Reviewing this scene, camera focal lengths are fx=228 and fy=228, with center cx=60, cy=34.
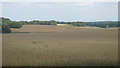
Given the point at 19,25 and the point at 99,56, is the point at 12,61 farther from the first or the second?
the point at 19,25

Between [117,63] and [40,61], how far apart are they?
3303 mm

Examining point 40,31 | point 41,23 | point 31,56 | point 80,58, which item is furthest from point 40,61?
point 40,31

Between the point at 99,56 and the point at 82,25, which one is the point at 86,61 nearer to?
the point at 99,56

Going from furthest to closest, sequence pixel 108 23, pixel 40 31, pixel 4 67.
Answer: pixel 40 31 < pixel 108 23 < pixel 4 67

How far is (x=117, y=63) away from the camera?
962 cm

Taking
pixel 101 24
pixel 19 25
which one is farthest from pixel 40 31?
pixel 101 24

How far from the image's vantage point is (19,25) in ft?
60.1

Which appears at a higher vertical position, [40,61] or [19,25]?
[19,25]

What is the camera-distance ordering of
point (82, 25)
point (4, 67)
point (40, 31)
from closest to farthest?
point (4, 67) < point (82, 25) < point (40, 31)

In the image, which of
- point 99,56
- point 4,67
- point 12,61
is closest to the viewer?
point 4,67

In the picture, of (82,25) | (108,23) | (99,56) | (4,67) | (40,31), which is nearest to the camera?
(4,67)

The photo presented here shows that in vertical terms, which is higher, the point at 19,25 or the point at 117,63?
the point at 19,25

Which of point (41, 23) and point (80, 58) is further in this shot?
point (41, 23)

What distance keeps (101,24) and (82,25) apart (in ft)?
5.39
